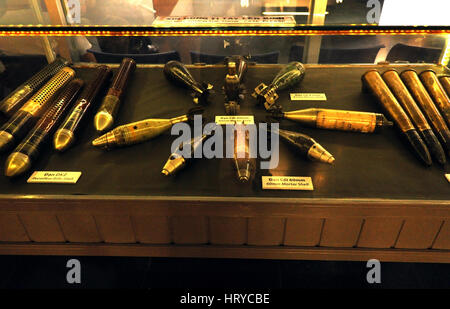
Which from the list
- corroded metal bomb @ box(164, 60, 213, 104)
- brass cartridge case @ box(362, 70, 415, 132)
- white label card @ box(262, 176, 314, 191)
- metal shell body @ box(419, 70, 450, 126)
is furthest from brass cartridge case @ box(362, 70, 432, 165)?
corroded metal bomb @ box(164, 60, 213, 104)

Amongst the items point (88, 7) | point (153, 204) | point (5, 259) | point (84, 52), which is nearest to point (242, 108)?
point (153, 204)

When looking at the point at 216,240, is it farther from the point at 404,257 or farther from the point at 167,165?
the point at 404,257

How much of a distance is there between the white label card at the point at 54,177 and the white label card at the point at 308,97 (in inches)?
38.6

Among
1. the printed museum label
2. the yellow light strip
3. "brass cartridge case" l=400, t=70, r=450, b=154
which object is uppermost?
the printed museum label

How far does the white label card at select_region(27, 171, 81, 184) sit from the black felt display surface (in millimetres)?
18

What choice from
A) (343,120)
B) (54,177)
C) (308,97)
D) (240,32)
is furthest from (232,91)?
(54,177)

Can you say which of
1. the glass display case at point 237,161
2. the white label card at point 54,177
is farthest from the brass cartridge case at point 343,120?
the white label card at point 54,177

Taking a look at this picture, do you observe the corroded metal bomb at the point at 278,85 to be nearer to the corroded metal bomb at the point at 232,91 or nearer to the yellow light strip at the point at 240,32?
the corroded metal bomb at the point at 232,91

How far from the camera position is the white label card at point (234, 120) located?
127 cm

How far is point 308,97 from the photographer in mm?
1442

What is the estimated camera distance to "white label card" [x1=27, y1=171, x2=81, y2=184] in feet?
3.39

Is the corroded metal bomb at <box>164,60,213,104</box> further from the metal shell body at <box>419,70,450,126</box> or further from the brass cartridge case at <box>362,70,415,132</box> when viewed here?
the metal shell body at <box>419,70,450,126</box>
